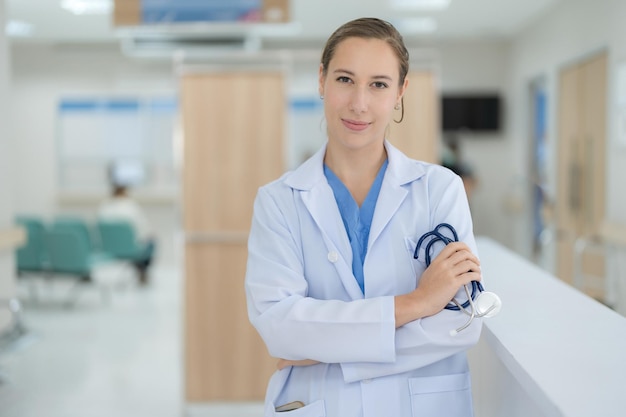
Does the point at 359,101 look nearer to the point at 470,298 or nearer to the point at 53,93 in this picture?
the point at 470,298

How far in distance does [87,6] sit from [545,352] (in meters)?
7.53

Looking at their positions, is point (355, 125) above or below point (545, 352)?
above

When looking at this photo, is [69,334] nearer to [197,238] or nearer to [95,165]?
[197,238]

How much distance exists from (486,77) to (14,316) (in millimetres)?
8128

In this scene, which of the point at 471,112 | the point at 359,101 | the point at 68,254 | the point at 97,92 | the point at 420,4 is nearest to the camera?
the point at 359,101

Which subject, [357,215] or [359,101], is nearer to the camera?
[359,101]

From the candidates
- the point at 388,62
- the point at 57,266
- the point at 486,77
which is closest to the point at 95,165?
the point at 57,266

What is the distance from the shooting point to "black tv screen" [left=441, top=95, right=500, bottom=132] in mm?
10656

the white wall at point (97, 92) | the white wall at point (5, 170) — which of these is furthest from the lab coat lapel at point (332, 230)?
the white wall at point (97, 92)

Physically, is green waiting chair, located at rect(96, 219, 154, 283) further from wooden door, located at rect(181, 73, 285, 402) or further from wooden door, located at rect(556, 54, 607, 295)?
wooden door, located at rect(556, 54, 607, 295)

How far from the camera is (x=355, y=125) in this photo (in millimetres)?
1647

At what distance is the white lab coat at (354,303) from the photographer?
1557 mm

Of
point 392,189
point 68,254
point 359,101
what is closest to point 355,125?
point 359,101

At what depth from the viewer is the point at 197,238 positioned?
14.5 feet
